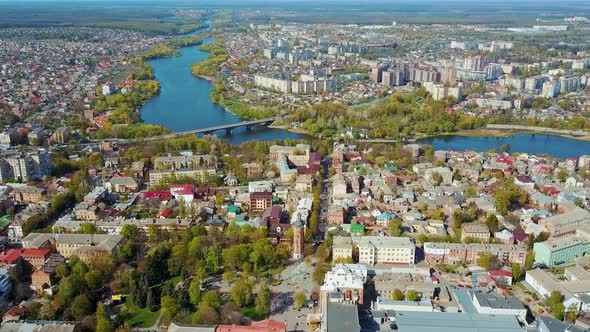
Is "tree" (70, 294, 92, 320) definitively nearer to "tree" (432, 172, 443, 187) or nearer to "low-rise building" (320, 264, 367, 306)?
"low-rise building" (320, 264, 367, 306)

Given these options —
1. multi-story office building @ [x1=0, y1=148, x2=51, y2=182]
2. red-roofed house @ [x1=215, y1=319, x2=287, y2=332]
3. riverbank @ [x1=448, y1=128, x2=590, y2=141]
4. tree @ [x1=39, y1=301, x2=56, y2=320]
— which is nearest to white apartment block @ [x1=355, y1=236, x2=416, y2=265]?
red-roofed house @ [x1=215, y1=319, x2=287, y2=332]

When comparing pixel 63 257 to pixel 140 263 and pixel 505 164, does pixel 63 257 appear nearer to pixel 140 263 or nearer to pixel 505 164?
pixel 140 263

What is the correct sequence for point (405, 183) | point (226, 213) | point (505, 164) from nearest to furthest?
point (226, 213)
point (405, 183)
point (505, 164)

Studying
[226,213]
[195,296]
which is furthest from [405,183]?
[195,296]

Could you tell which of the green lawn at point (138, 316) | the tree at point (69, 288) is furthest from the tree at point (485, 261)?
the tree at point (69, 288)

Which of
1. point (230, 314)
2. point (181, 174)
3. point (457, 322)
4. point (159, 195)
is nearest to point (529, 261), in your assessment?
point (457, 322)

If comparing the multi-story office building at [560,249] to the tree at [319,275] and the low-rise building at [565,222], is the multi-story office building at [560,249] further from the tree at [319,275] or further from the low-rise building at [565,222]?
the tree at [319,275]

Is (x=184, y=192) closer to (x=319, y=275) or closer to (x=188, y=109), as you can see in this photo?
(x=319, y=275)
